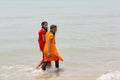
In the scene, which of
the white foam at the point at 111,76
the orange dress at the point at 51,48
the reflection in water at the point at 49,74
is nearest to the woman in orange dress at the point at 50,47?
the orange dress at the point at 51,48

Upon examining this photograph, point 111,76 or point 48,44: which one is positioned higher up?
point 48,44

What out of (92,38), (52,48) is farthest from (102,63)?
(92,38)

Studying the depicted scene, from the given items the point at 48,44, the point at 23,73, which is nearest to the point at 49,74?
the point at 23,73

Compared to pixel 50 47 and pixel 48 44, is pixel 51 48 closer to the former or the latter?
pixel 50 47

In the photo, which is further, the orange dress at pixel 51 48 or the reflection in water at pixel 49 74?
the reflection in water at pixel 49 74

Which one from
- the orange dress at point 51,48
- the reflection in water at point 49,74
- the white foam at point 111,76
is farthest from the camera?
the reflection in water at point 49,74

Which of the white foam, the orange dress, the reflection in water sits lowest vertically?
the reflection in water

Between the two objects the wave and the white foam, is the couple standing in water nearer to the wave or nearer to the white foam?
the wave

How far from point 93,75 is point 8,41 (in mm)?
8773

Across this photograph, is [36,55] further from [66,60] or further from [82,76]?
[82,76]

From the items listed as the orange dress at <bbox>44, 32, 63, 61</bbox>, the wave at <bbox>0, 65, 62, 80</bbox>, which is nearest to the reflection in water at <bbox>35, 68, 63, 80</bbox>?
the wave at <bbox>0, 65, 62, 80</bbox>

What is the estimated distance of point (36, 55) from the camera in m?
14.9

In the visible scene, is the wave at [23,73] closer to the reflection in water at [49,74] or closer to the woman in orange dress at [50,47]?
the reflection in water at [49,74]

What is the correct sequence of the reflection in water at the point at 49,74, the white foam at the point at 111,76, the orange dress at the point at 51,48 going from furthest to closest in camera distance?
the reflection in water at the point at 49,74 < the orange dress at the point at 51,48 < the white foam at the point at 111,76
